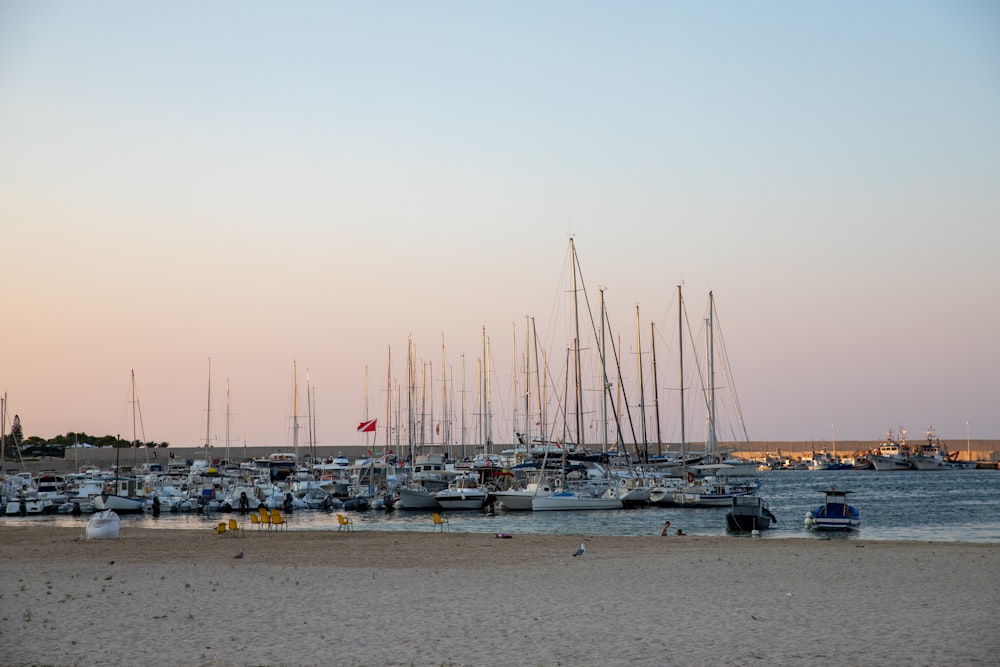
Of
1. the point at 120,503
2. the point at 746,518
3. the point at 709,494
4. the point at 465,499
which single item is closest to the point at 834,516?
the point at 746,518

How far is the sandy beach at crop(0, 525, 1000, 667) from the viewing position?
14320 millimetres

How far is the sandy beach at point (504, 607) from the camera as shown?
47.0 ft

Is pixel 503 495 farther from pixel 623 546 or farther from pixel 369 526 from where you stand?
pixel 623 546

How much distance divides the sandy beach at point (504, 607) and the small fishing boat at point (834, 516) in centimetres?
1349

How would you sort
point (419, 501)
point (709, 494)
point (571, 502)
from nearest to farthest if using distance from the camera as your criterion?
1. point (571, 502)
2. point (419, 501)
3. point (709, 494)

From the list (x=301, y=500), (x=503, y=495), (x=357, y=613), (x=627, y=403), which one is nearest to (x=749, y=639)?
(x=357, y=613)

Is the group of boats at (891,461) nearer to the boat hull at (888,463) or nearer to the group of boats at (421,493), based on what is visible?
the boat hull at (888,463)

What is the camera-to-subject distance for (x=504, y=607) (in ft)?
61.2

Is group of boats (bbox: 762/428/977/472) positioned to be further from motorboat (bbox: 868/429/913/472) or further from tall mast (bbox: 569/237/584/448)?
tall mast (bbox: 569/237/584/448)

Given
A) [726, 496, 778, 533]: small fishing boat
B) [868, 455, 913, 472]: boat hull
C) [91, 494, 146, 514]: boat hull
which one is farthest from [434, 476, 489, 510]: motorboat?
[868, 455, 913, 472]: boat hull

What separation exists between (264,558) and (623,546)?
1225 cm

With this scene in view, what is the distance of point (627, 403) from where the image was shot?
76938 mm

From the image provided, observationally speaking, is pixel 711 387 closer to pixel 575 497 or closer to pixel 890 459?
pixel 575 497

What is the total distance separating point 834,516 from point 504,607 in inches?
1221
